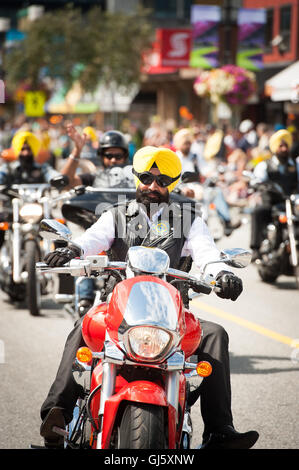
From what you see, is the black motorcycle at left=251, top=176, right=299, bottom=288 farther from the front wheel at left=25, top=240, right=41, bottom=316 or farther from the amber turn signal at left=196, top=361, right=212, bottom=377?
the amber turn signal at left=196, top=361, right=212, bottom=377

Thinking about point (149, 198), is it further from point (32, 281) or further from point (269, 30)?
point (269, 30)

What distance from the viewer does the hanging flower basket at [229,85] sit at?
90.7 ft

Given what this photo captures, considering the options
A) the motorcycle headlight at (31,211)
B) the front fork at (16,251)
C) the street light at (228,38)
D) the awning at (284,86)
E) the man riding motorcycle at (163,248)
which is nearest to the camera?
the man riding motorcycle at (163,248)

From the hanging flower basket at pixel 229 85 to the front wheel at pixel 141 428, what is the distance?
2442 cm

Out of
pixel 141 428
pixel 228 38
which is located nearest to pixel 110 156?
pixel 141 428

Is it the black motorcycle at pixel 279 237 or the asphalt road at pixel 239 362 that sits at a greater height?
the black motorcycle at pixel 279 237

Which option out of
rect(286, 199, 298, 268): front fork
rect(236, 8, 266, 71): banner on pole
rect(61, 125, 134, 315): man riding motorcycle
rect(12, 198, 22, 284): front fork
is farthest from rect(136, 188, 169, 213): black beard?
rect(236, 8, 266, 71): banner on pole

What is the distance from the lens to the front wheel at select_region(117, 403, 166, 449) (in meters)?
3.74

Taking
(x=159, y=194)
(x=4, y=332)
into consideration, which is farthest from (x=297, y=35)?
(x=159, y=194)

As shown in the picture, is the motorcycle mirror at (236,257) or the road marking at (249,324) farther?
the road marking at (249,324)

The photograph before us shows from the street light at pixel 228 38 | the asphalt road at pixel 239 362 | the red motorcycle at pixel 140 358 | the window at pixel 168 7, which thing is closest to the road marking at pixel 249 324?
the asphalt road at pixel 239 362

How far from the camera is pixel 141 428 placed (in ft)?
12.3

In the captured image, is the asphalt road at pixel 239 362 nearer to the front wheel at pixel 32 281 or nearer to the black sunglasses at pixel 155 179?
the front wheel at pixel 32 281
